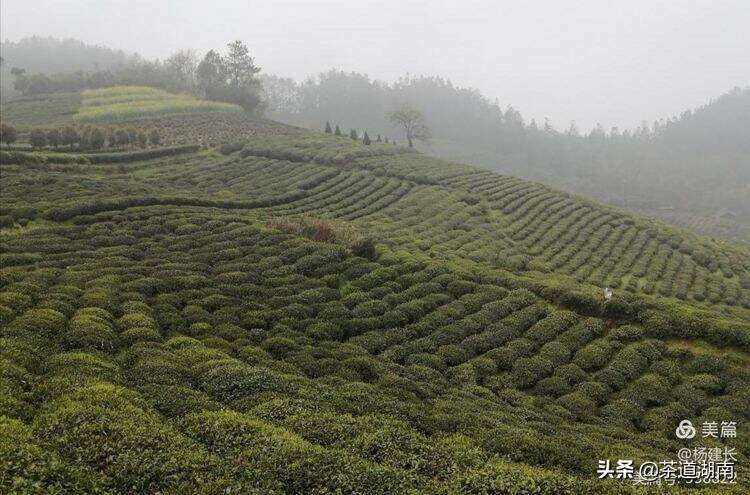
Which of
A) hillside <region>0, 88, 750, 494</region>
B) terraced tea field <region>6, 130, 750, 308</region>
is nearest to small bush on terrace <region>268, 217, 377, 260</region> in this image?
hillside <region>0, 88, 750, 494</region>

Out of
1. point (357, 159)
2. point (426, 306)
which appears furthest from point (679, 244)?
point (357, 159)

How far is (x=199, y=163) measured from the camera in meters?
67.6

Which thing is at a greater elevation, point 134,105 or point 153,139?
point 134,105

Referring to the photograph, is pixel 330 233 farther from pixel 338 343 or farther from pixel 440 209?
pixel 440 209

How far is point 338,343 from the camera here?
2459 centimetres

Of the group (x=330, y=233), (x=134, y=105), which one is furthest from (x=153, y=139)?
(x=330, y=233)

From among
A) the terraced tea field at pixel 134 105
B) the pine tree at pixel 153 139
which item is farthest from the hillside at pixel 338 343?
the terraced tea field at pixel 134 105

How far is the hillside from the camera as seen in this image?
13867 mm

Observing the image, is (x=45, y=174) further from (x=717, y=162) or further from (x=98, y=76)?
(x=717, y=162)

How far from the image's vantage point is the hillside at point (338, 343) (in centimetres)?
1387

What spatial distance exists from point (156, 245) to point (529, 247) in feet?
101

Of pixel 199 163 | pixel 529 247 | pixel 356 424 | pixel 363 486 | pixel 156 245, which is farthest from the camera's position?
pixel 199 163

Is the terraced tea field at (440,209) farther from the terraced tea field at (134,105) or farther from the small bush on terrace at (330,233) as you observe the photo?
the terraced tea field at (134,105)

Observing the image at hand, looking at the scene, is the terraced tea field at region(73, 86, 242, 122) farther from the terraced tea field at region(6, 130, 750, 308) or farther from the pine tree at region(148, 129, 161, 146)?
the terraced tea field at region(6, 130, 750, 308)
